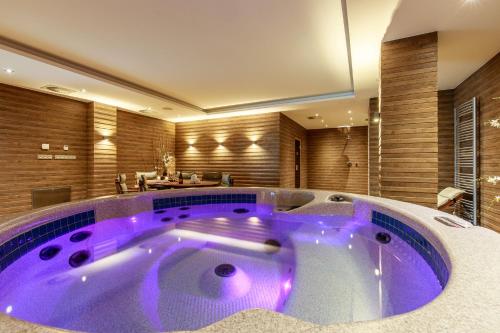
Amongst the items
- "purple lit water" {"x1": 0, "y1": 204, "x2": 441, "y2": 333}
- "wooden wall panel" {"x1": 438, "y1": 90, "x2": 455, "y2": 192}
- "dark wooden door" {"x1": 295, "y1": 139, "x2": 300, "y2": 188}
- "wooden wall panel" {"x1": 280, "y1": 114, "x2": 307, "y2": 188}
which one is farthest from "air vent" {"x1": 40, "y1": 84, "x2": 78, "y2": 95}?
"wooden wall panel" {"x1": 438, "y1": 90, "x2": 455, "y2": 192}

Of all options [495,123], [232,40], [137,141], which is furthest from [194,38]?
[137,141]

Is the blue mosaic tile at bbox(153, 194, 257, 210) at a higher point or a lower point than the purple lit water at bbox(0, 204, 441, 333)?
higher

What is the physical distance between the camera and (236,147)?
7590 mm

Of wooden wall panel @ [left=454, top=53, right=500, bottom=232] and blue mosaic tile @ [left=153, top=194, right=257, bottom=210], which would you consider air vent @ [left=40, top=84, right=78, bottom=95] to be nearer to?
blue mosaic tile @ [left=153, top=194, right=257, bottom=210]

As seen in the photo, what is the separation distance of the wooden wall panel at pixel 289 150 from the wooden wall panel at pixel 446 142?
368cm

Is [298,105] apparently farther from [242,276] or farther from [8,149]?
[8,149]

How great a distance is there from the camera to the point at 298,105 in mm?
6273

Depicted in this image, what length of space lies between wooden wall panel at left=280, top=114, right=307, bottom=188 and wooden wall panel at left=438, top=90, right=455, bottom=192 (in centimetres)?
368

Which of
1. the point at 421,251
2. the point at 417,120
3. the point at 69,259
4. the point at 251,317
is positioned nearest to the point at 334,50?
the point at 417,120

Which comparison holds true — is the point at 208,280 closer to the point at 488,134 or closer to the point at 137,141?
the point at 488,134

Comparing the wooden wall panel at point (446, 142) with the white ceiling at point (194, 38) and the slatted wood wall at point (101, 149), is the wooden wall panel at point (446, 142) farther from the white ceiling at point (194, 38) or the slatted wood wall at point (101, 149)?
the slatted wood wall at point (101, 149)

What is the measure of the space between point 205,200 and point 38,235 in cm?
214

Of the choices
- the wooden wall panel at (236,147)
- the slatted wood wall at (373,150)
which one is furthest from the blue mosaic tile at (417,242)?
the wooden wall panel at (236,147)

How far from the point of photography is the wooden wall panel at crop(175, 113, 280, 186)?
704 cm
